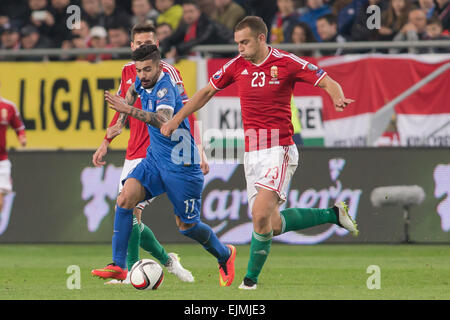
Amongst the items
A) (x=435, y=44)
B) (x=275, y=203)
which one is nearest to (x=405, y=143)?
(x=435, y=44)

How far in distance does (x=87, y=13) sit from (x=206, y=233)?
8618 mm

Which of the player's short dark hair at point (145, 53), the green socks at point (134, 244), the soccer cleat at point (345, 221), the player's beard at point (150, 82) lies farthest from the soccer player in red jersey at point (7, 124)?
the soccer cleat at point (345, 221)

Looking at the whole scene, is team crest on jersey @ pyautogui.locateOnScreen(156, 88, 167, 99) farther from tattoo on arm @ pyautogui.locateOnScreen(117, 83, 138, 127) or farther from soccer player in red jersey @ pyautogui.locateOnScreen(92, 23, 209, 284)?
tattoo on arm @ pyautogui.locateOnScreen(117, 83, 138, 127)

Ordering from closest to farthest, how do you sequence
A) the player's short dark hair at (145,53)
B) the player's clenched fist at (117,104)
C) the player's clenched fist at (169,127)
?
the player's clenched fist at (117,104) < the player's clenched fist at (169,127) < the player's short dark hair at (145,53)

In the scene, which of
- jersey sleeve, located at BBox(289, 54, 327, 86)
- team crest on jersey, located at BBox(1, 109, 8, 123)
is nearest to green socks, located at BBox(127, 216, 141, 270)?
jersey sleeve, located at BBox(289, 54, 327, 86)

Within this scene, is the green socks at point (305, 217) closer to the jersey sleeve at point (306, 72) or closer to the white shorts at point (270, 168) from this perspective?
the white shorts at point (270, 168)

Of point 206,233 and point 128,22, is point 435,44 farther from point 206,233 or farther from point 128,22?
point 206,233

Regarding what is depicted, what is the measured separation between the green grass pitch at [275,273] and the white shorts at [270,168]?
33.8 inches

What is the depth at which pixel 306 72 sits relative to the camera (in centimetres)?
860

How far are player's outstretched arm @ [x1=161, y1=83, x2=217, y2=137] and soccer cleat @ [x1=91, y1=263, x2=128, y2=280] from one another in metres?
1.23

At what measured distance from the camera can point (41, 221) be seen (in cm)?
1398

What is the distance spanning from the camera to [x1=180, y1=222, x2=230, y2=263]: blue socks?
909 centimetres

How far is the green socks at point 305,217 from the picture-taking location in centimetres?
922

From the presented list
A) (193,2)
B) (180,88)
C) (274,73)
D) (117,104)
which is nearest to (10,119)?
(193,2)
